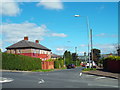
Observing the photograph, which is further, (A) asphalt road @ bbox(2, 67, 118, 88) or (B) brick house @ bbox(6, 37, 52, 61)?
(B) brick house @ bbox(6, 37, 52, 61)

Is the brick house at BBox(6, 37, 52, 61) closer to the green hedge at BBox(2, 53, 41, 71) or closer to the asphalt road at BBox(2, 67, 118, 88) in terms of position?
the green hedge at BBox(2, 53, 41, 71)

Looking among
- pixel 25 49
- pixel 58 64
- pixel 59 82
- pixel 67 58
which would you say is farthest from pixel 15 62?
pixel 67 58

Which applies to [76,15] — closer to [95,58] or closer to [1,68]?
[1,68]

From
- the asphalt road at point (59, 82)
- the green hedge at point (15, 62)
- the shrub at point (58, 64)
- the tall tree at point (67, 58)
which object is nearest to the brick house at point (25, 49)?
the shrub at point (58, 64)

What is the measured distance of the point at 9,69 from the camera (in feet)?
111

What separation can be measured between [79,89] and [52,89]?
150 cm

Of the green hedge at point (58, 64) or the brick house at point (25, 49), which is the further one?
the brick house at point (25, 49)

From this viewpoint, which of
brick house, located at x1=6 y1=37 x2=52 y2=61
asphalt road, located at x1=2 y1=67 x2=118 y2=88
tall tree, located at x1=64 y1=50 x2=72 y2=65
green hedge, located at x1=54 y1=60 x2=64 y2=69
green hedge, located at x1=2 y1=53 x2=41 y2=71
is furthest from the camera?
tall tree, located at x1=64 y1=50 x2=72 y2=65

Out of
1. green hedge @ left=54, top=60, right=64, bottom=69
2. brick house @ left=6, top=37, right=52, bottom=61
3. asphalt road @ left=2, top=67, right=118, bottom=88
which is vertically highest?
brick house @ left=6, top=37, right=52, bottom=61

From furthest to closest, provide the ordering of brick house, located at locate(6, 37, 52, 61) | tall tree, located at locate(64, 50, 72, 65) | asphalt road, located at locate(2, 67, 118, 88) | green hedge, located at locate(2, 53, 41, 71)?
1. tall tree, located at locate(64, 50, 72, 65)
2. brick house, located at locate(6, 37, 52, 61)
3. green hedge, located at locate(2, 53, 41, 71)
4. asphalt road, located at locate(2, 67, 118, 88)

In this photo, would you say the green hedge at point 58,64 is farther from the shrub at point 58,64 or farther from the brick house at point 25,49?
the brick house at point 25,49

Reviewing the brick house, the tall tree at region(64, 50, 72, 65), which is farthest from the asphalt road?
the tall tree at region(64, 50, 72, 65)

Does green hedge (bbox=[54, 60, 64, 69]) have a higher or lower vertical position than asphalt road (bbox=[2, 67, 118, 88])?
lower

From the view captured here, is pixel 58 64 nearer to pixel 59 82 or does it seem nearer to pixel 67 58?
pixel 67 58
